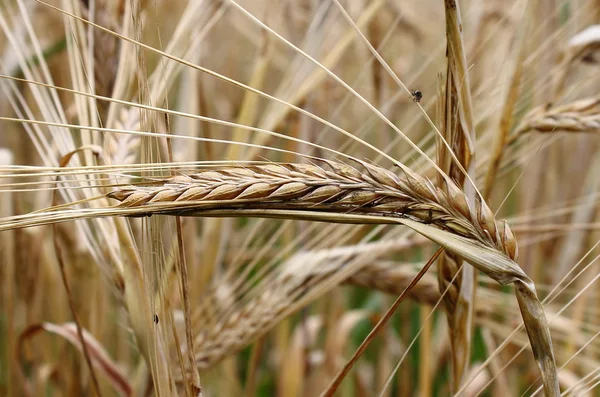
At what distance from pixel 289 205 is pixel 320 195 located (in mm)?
21

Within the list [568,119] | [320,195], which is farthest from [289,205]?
[568,119]

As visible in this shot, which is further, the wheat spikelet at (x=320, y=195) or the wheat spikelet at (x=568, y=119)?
the wheat spikelet at (x=568, y=119)

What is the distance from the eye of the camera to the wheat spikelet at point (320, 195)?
14.9 inches

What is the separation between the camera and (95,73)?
30.1 inches

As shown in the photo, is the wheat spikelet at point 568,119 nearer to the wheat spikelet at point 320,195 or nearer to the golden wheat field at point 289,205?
the golden wheat field at point 289,205

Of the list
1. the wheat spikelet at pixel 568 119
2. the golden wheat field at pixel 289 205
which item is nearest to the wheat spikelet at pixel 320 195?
the golden wheat field at pixel 289 205

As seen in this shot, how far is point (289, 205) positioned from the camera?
0.39 m

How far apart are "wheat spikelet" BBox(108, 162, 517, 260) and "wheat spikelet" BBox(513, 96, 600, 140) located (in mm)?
263

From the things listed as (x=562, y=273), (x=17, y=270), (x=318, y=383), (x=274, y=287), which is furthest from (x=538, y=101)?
(x=17, y=270)

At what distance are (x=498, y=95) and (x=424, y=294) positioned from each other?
31 centimetres

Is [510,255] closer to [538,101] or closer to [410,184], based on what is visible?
[410,184]

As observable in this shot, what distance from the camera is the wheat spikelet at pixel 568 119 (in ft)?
2.10

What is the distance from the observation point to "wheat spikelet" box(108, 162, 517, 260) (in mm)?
377

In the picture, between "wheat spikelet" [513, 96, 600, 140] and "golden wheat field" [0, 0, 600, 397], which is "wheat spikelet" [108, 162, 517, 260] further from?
"wheat spikelet" [513, 96, 600, 140]
